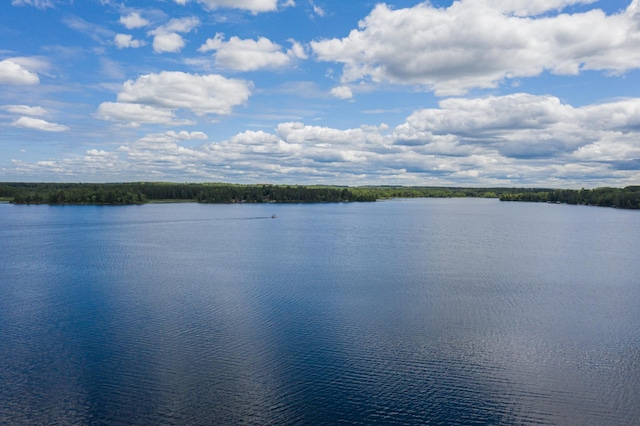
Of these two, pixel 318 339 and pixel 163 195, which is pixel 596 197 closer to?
pixel 163 195

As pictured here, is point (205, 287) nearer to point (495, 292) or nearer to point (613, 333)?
point (495, 292)

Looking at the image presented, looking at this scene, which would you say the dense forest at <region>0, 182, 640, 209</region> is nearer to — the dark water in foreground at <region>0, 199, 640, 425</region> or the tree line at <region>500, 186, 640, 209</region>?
the tree line at <region>500, 186, 640, 209</region>

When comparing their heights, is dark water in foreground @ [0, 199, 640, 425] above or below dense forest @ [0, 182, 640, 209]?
below

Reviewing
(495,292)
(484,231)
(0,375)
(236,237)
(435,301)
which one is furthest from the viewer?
(484,231)

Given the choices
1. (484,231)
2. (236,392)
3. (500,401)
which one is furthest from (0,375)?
A: (484,231)

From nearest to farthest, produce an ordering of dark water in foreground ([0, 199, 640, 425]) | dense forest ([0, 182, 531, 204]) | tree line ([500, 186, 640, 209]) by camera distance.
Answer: dark water in foreground ([0, 199, 640, 425]) < dense forest ([0, 182, 531, 204]) < tree line ([500, 186, 640, 209])

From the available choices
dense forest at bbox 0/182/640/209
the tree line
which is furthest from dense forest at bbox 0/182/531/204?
the tree line

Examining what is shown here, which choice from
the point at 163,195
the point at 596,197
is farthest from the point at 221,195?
the point at 596,197

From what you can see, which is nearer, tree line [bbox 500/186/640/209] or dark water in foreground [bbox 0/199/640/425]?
dark water in foreground [bbox 0/199/640/425]

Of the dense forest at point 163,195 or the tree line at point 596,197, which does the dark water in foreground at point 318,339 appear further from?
the tree line at point 596,197
